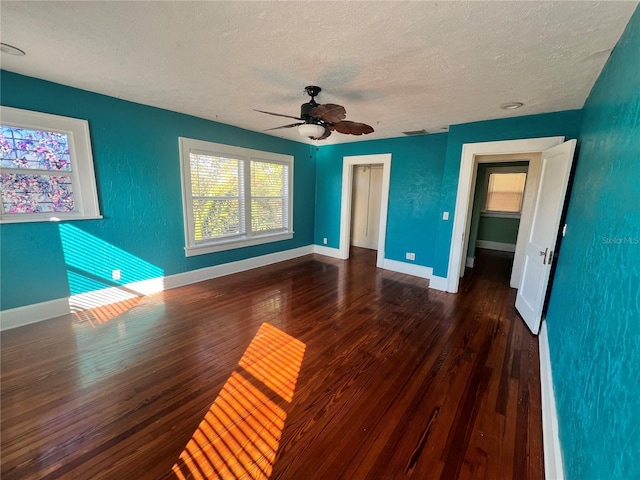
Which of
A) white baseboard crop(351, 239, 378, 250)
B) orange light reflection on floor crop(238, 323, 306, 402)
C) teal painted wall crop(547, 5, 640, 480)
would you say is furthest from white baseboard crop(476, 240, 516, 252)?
orange light reflection on floor crop(238, 323, 306, 402)

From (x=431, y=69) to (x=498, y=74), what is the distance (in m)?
0.56

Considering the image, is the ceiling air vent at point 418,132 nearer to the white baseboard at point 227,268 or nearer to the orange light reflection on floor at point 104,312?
the white baseboard at point 227,268

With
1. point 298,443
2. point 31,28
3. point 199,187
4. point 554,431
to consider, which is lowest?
point 298,443

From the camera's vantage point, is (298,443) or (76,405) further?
(76,405)

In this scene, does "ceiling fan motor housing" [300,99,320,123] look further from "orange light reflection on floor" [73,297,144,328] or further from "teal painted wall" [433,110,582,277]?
"orange light reflection on floor" [73,297,144,328]

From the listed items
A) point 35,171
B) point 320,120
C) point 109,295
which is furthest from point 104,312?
point 320,120

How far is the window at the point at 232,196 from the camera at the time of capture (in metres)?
3.88

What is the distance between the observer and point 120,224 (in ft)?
10.7

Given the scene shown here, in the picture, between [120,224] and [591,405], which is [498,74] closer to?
[591,405]

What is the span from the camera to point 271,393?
6.29 feet

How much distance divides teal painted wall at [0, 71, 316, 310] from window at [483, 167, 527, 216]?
605 centimetres

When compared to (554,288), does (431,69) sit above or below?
above

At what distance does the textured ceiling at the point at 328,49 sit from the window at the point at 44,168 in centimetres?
44

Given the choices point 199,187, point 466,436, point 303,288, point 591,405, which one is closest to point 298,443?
point 466,436
